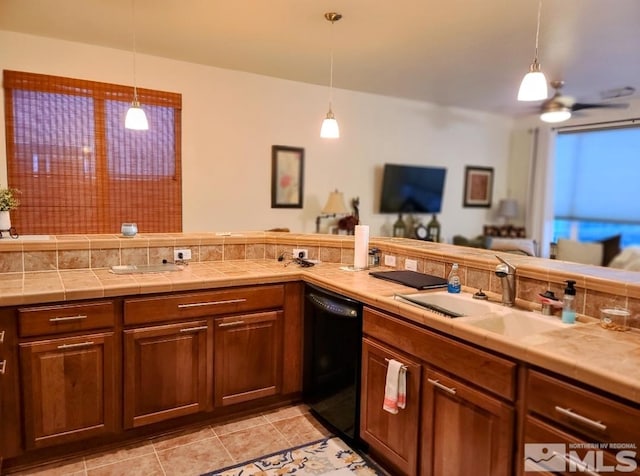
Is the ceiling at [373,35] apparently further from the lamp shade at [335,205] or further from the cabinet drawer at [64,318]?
the cabinet drawer at [64,318]

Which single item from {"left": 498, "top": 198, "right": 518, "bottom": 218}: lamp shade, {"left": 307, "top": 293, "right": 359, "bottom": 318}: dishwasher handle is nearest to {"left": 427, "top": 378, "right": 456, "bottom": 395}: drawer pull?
{"left": 307, "top": 293, "right": 359, "bottom": 318}: dishwasher handle

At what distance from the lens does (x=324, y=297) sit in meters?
2.51

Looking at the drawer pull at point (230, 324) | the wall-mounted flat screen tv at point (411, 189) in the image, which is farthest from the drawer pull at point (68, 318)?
the wall-mounted flat screen tv at point (411, 189)

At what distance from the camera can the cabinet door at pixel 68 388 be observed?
6.78 ft

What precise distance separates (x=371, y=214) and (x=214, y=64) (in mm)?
2817

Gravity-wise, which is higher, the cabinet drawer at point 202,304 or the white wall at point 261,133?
the white wall at point 261,133

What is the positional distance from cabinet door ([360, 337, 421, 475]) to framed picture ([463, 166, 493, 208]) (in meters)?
5.37

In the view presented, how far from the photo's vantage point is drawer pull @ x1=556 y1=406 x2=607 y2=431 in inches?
49.8

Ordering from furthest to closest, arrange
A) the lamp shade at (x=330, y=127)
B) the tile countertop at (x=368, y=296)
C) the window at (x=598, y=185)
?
the window at (x=598, y=185)
the lamp shade at (x=330, y=127)
the tile countertop at (x=368, y=296)

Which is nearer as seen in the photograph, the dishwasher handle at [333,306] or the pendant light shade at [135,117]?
the dishwasher handle at [333,306]

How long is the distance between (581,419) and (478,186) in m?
6.23

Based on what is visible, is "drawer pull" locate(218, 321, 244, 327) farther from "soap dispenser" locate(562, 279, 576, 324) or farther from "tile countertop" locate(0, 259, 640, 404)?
"soap dispenser" locate(562, 279, 576, 324)

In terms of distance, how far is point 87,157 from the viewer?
416cm

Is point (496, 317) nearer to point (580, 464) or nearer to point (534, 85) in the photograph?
point (580, 464)
